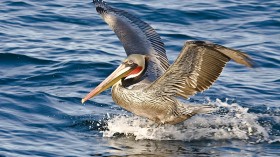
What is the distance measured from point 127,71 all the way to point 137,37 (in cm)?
151

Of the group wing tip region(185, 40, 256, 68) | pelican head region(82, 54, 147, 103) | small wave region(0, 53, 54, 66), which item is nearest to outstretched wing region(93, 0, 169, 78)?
pelican head region(82, 54, 147, 103)

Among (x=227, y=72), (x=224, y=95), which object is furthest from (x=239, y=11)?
(x=224, y=95)

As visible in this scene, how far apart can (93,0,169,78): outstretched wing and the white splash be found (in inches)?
36.5

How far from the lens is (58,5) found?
1538 cm

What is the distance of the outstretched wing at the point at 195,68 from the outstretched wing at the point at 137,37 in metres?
0.92

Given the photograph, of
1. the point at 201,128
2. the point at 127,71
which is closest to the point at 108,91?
the point at 127,71

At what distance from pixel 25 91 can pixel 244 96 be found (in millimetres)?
3247

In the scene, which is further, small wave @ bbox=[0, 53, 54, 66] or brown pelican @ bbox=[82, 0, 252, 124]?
small wave @ bbox=[0, 53, 54, 66]

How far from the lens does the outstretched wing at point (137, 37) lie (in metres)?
10.6

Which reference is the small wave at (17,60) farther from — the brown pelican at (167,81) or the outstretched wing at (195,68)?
the outstretched wing at (195,68)

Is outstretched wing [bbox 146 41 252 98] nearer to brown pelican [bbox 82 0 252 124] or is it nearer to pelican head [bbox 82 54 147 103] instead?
brown pelican [bbox 82 0 252 124]

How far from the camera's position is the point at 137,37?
10992 millimetres

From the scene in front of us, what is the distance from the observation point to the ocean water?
873 centimetres

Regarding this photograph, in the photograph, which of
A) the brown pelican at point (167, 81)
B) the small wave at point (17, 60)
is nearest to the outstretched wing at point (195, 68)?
the brown pelican at point (167, 81)
